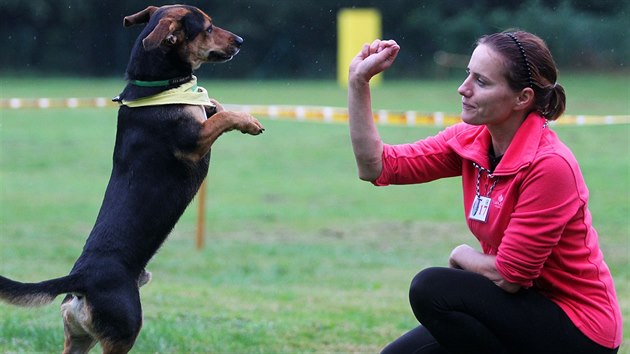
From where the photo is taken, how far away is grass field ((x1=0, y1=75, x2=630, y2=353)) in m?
6.14

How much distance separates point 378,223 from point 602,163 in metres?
6.79

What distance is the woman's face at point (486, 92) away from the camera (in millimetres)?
3629

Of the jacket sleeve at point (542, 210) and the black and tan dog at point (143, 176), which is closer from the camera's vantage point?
the jacket sleeve at point (542, 210)

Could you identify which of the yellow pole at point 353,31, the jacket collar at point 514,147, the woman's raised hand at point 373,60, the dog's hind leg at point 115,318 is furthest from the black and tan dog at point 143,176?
the yellow pole at point 353,31

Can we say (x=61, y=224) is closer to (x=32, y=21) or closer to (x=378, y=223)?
(x=378, y=223)

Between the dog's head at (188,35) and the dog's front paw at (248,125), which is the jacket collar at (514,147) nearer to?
the dog's front paw at (248,125)

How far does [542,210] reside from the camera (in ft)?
11.5

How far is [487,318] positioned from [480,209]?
0.42m

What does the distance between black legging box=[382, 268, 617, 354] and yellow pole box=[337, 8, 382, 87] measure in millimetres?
38100

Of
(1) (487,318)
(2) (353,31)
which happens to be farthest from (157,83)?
(2) (353,31)

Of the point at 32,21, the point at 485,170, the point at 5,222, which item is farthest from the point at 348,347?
the point at 32,21

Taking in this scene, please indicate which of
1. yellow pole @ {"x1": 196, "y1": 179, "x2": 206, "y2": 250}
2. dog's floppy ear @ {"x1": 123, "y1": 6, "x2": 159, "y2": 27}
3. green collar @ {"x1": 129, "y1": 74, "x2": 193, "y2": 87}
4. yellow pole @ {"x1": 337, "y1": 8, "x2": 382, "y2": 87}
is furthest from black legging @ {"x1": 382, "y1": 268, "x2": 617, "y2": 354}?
yellow pole @ {"x1": 337, "y1": 8, "x2": 382, "y2": 87}

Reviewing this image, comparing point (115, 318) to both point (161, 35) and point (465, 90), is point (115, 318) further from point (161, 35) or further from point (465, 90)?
point (465, 90)

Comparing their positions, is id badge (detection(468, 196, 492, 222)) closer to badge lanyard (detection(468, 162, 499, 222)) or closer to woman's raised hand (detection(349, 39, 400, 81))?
badge lanyard (detection(468, 162, 499, 222))
